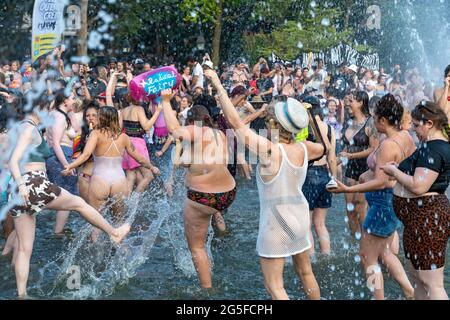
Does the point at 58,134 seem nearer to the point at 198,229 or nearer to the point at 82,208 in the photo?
the point at 82,208

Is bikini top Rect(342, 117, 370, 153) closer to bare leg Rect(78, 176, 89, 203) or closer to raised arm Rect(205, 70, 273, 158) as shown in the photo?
raised arm Rect(205, 70, 273, 158)

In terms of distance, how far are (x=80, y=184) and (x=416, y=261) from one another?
426 cm

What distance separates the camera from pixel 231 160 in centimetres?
686

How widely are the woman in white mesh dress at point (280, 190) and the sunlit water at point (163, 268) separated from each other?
132 centimetres

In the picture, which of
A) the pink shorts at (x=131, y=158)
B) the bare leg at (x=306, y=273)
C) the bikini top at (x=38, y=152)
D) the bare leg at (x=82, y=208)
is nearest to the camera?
the bare leg at (x=306, y=273)

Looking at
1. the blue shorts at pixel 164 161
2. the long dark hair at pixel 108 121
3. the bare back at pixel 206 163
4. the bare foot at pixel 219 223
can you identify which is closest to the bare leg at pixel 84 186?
the long dark hair at pixel 108 121

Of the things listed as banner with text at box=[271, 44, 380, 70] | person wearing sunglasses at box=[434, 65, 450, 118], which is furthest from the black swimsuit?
banner with text at box=[271, 44, 380, 70]

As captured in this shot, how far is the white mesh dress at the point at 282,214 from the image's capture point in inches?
200

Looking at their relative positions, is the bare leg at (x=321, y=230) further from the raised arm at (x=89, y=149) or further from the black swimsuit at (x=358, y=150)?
the raised arm at (x=89, y=149)

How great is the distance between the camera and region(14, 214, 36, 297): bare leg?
19.9 ft

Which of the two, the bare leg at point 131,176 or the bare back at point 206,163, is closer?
the bare back at point 206,163

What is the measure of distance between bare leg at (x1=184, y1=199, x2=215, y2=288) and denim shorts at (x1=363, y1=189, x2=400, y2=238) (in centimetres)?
134

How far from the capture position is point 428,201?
199 inches
